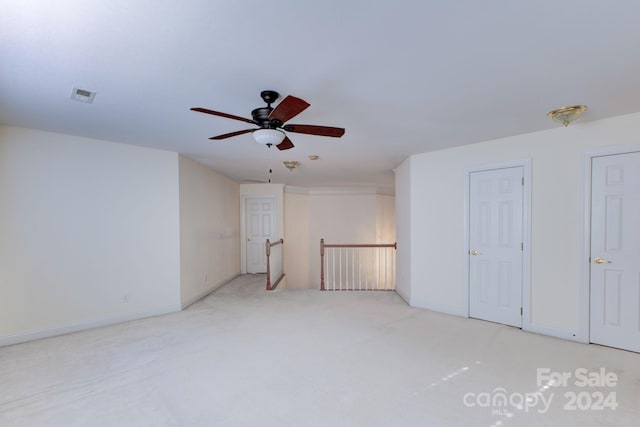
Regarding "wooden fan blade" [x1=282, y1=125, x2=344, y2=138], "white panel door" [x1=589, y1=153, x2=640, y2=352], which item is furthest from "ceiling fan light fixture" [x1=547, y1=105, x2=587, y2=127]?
"wooden fan blade" [x1=282, y1=125, x2=344, y2=138]

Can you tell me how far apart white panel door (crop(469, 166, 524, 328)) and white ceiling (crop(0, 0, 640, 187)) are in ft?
2.89

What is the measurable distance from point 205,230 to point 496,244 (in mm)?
4833

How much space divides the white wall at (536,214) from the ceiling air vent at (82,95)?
4002 mm

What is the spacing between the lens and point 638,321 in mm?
2789

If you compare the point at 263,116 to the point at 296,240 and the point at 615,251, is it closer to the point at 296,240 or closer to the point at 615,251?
the point at 615,251

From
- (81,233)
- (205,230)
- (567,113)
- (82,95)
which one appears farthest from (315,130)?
(205,230)

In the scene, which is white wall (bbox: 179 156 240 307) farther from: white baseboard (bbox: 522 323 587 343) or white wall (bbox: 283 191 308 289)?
white baseboard (bbox: 522 323 587 343)

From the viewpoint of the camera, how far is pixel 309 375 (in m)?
2.46

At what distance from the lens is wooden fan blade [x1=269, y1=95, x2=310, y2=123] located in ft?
5.69

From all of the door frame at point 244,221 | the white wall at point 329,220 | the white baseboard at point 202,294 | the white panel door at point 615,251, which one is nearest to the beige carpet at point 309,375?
the white panel door at point 615,251

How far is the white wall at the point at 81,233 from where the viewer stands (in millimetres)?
3123

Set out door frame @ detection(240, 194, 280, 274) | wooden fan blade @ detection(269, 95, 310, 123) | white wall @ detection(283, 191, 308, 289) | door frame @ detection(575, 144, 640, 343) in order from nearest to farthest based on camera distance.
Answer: wooden fan blade @ detection(269, 95, 310, 123), door frame @ detection(575, 144, 640, 343), door frame @ detection(240, 194, 280, 274), white wall @ detection(283, 191, 308, 289)

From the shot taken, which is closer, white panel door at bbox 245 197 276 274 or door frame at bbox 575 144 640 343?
door frame at bbox 575 144 640 343

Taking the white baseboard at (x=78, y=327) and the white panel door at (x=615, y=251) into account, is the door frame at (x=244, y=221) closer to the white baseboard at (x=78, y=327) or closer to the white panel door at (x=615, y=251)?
the white baseboard at (x=78, y=327)
